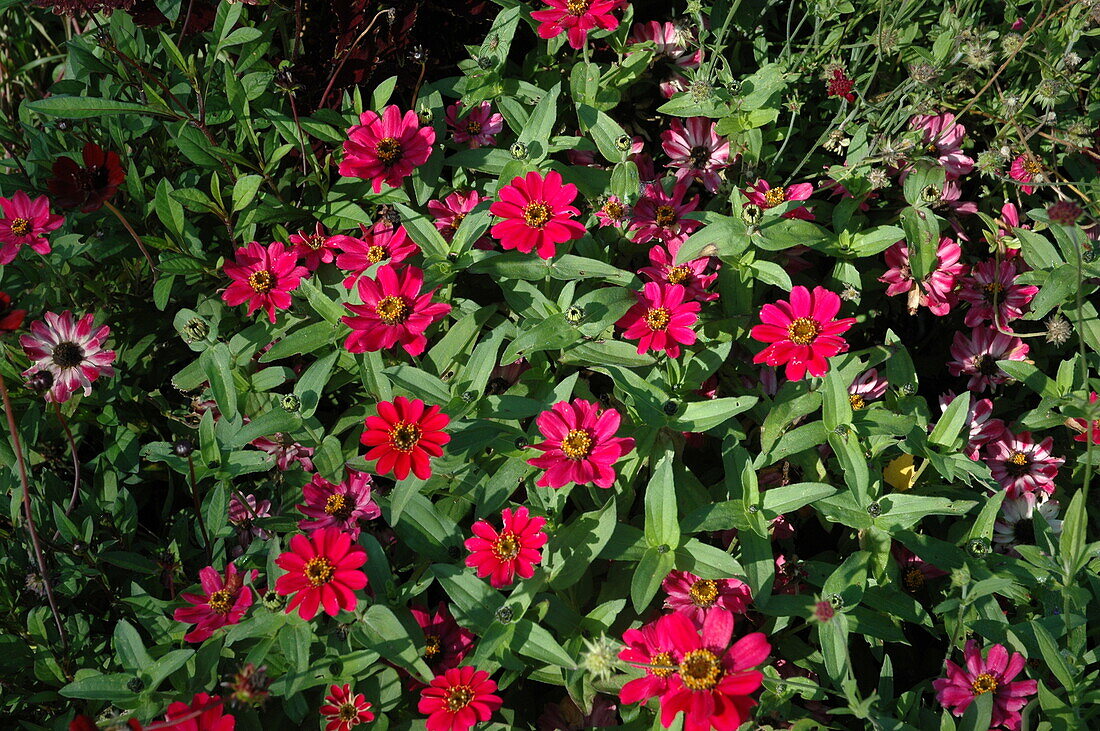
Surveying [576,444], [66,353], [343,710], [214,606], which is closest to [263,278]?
[66,353]

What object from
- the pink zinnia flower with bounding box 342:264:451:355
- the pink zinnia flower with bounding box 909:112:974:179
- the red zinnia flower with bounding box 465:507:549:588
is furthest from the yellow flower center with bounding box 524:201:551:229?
the pink zinnia flower with bounding box 909:112:974:179

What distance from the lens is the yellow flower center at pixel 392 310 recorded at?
1.77 metres

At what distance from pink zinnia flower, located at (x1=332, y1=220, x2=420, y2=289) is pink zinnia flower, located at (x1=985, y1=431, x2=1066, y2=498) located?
62.2 inches

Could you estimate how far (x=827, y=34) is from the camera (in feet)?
8.43

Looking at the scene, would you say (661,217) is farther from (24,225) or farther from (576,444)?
(24,225)

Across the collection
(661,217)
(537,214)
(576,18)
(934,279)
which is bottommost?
(934,279)

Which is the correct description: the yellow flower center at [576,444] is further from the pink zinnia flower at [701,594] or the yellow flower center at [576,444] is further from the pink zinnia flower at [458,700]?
the pink zinnia flower at [458,700]

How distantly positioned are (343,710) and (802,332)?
3.96 ft

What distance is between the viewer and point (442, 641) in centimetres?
177

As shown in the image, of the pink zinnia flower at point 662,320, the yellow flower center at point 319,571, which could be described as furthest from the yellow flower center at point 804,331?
the yellow flower center at point 319,571

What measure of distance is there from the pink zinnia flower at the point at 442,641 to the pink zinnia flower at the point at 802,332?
0.86 metres

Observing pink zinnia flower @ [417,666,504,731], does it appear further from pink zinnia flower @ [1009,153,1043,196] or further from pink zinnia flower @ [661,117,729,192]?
pink zinnia flower @ [1009,153,1043,196]

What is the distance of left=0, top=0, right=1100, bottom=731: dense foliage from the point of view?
1643mm

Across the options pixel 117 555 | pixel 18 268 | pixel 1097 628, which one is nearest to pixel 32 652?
pixel 117 555
